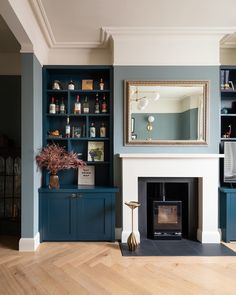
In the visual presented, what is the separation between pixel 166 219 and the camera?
129 inches

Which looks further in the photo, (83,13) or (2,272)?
(83,13)

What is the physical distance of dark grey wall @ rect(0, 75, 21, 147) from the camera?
370 cm

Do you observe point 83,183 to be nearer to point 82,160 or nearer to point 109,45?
point 82,160

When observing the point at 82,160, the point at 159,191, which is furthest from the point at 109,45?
the point at 159,191

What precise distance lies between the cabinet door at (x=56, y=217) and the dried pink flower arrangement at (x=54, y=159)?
1.27 ft

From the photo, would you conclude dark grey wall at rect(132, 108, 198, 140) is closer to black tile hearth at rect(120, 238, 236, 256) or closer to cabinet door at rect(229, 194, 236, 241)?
cabinet door at rect(229, 194, 236, 241)

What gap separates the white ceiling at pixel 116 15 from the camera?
260 cm

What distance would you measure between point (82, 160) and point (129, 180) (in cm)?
85

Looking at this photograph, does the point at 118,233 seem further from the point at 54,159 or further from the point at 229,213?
the point at 229,213

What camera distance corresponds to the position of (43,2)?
2549 mm

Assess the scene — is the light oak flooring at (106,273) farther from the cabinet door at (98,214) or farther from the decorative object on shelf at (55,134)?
the decorative object on shelf at (55,134)

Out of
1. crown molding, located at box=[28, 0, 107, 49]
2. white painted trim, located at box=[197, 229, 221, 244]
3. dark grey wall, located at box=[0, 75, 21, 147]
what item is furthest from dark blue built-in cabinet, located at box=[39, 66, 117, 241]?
white painted trim, located at box=[197, 229, 221, 244]

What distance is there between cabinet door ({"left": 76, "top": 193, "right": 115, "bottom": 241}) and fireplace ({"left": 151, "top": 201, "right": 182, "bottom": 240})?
0.63m

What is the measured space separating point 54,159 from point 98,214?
997 mm
